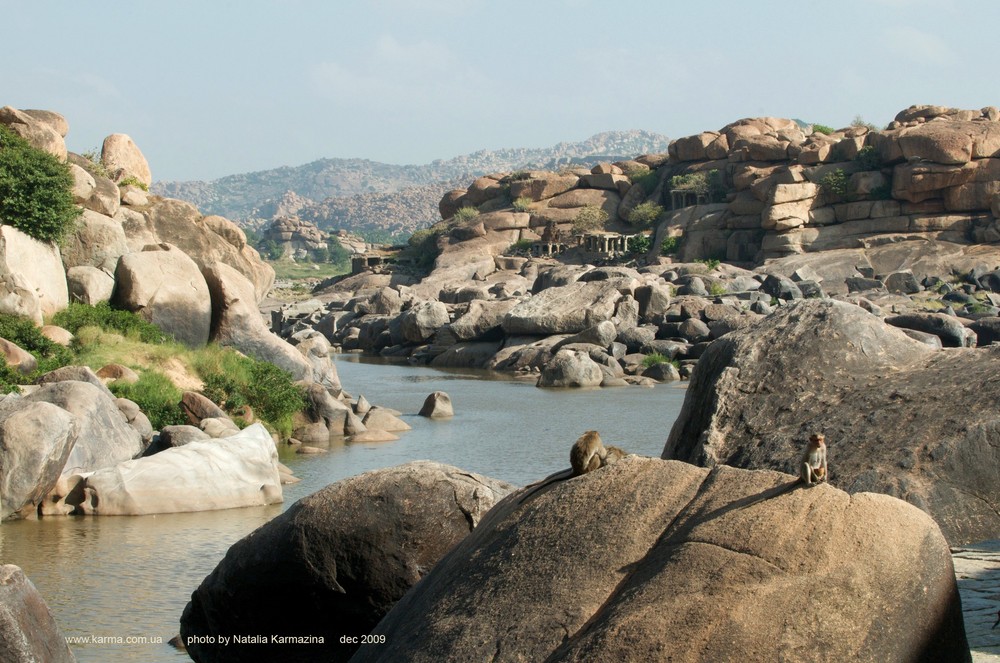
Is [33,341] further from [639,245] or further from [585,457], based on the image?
[639,245]

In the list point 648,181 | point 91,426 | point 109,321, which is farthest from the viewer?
point 648,181

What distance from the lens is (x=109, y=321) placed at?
24547 millimetres

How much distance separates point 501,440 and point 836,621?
1925 cm

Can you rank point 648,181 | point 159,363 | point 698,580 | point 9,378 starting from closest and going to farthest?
point 698,580, point 9,378, point 159,363, point 648,181

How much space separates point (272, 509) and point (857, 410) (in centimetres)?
951

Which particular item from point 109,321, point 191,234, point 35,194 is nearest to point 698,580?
point 109,321

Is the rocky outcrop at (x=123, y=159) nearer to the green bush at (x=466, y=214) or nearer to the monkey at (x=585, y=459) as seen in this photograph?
the monkey at (x=585, y=459)

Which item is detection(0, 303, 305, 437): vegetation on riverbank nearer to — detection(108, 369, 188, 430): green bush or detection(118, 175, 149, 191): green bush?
detection(108, 369, 188, 430): green bush

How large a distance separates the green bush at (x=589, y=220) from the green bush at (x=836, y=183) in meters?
18.5

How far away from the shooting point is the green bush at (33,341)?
70.6ft

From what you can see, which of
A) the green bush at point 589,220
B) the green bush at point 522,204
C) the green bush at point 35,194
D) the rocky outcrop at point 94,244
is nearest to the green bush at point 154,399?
the green bush at point 35,194

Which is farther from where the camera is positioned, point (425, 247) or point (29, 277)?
point (425, 247)

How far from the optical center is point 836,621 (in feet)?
18.2

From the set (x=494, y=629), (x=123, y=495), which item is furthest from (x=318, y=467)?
(x=494, y=629)
